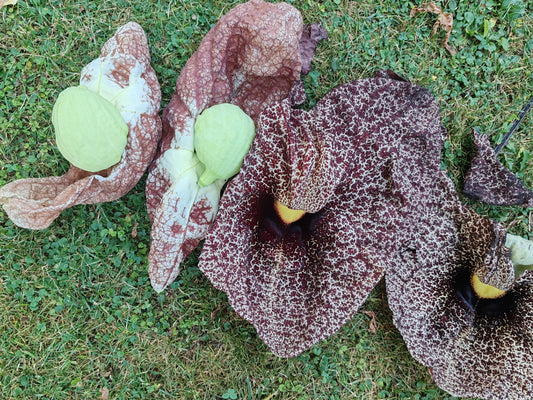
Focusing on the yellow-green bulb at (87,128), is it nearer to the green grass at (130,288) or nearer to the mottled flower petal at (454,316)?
the green grass at (130,288)

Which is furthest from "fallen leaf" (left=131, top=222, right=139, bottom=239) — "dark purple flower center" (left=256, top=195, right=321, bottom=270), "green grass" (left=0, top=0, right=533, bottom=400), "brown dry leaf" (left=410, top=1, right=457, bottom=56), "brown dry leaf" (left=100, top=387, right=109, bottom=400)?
"brown dry leaf" (left=410, top=1, right=457, bottom=56)

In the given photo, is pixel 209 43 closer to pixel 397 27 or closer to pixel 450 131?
pixel 397 27

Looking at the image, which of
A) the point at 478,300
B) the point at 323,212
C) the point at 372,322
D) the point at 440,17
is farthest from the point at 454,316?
the point at 440,17

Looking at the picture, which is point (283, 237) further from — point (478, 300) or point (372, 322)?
point (478, 300)

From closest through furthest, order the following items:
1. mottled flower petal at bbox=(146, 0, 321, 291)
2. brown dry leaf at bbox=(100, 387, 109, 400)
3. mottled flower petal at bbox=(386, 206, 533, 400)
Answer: mottled flower petal at bbox=(146, 0, 321, 291), mottled flower petal at bbox=(386, 206, 533, 400), brown dry leaf at bbox=(100, 387, 109, 400)

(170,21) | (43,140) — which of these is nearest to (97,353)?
(43,140)

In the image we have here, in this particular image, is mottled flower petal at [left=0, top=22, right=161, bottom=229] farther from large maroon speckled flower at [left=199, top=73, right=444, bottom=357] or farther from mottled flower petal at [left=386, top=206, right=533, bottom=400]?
mottled flower petal at [left=386, top=206, right=533, bottom=400]

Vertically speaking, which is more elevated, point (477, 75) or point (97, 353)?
point (477, 75)
